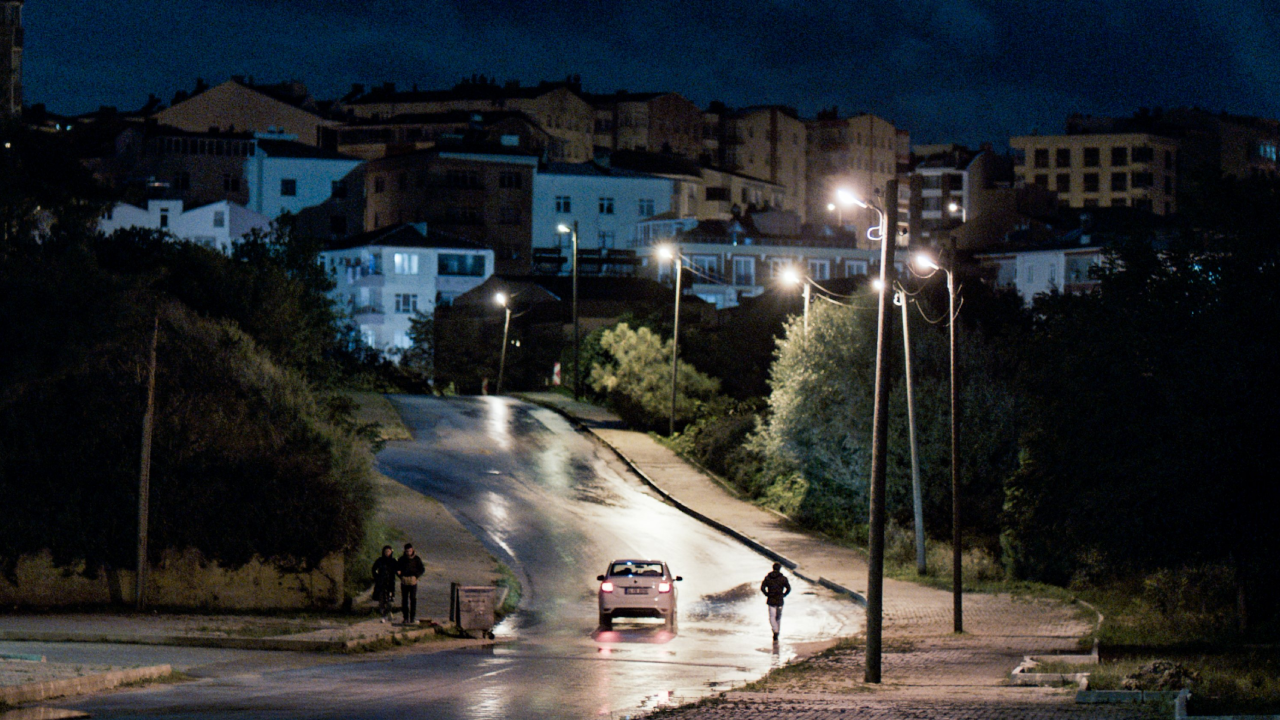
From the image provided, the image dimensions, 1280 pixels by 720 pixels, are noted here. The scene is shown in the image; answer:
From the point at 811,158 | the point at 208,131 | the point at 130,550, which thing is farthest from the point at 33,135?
the point at 811,158

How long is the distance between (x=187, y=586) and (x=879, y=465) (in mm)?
14111

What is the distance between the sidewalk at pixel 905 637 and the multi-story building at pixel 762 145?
3789 inches

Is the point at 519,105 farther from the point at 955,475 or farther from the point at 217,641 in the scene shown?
the point at 217,641

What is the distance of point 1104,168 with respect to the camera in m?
141

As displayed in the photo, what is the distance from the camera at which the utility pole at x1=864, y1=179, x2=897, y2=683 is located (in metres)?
19.2

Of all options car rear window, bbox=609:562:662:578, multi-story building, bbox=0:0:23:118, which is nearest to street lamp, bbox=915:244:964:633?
car rear window, bbox=609:562:662:578

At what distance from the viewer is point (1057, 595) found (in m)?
31.9

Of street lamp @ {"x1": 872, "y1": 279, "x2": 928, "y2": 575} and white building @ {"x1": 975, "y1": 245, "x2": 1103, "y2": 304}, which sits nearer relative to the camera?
street lamp @ {"x1": 872, "y1": 279, "x2": 928, "y2": 575}

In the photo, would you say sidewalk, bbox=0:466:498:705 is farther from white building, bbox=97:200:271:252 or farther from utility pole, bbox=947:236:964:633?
white building, bbox=97:200:271:252

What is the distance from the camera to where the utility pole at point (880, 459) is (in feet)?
62.9

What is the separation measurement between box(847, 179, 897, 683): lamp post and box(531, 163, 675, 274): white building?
296ft

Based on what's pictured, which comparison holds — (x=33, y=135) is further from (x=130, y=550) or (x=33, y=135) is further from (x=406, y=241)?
(x=406, y=241)

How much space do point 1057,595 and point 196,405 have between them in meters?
19.3

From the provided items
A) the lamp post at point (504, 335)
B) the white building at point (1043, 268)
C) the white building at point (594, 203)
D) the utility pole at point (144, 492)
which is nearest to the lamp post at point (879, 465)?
the utility pole at point (144, 492)
